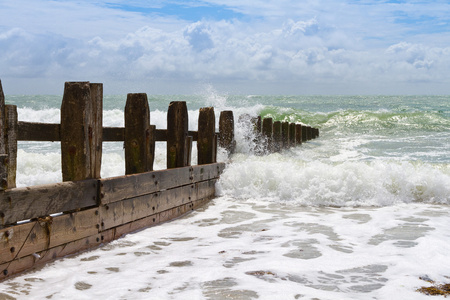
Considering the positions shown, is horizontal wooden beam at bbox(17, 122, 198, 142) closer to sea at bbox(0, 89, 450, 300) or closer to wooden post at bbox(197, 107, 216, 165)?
sea at bbox(0, 89, 450, 300)

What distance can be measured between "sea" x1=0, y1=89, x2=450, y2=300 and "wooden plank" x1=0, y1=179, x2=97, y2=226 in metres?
0.45

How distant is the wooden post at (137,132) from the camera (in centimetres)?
547

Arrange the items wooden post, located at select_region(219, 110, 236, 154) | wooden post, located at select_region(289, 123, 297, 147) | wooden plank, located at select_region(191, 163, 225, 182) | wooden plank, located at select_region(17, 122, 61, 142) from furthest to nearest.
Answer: wooden post, located at select_region(289, 123, 297, 147)
wooden post, located at select_region(219, 110, 236, 154)
wooden plank, located at select_region(191, 163, 225, 182)
wooden plank, located at select_region(17, 122, 61, 142)

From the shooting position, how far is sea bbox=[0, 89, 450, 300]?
3.53 meters

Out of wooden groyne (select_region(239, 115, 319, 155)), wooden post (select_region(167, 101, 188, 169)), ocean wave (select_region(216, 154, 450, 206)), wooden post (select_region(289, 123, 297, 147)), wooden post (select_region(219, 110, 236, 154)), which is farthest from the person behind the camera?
wooden post (select_region(289, 123, 297, 147))

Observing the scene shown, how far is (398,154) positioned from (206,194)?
8851 millimetres

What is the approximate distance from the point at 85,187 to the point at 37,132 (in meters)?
0.64

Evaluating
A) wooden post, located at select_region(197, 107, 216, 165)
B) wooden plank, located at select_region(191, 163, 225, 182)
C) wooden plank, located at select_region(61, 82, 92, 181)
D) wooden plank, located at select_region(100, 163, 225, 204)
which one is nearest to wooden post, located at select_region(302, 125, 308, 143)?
wooden plank, located at select_region(191, 163, 225, 182)

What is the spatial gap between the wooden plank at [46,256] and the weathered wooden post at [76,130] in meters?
0.60

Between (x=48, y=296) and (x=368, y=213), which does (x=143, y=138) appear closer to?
(x=48, y=296)

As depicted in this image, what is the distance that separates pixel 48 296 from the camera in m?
3.38

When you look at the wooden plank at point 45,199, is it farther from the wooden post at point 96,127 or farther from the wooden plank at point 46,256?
the wooden plank at point 46,256

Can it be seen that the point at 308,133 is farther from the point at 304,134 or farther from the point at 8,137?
the point at 8,137

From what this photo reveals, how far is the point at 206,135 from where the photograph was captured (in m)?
7.42
